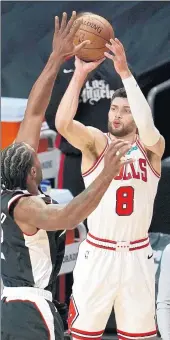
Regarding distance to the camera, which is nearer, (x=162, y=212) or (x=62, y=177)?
(x=162, y=212)

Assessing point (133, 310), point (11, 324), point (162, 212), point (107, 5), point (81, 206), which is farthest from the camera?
point (107, 5)

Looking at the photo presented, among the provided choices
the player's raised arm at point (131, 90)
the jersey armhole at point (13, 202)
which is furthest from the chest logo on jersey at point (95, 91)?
the jersey armhole at point (13, 202)

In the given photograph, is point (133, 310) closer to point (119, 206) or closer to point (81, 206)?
point (119, 206)

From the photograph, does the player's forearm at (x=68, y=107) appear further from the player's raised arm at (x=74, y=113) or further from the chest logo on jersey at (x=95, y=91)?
the chest logo on jersey at (x=95, y=91)

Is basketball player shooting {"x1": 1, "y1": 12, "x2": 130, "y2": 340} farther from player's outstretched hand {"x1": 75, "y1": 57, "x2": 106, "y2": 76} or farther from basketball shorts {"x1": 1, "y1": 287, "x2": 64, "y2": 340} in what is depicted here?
player's outstretched hand {"x1": 75, "y1": 57, "x2": 106, "y2": 76}

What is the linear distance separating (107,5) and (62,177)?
1048mm

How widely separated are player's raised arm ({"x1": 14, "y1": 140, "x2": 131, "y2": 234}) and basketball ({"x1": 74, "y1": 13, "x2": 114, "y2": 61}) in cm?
79

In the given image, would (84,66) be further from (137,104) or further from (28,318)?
(28,318)

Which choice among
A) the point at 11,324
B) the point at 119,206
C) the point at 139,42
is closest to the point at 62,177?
the point at 139,42

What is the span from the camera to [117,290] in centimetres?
589

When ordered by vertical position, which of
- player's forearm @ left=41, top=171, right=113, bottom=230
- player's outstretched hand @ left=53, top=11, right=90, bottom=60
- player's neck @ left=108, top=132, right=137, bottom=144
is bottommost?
player's forearm @ left=41, top=171, right=113, bottom=230

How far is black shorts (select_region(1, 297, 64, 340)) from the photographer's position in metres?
5.46

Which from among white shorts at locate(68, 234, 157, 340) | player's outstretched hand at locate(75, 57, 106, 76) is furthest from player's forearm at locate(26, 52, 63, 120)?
white shorts at locate(68, 234, 157, 340)

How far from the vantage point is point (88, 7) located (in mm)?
6957
